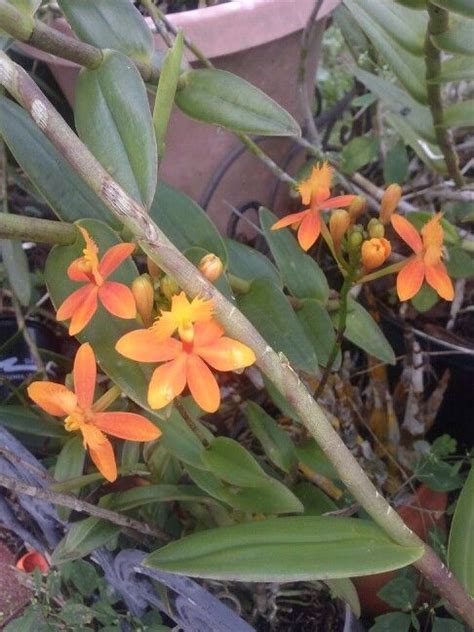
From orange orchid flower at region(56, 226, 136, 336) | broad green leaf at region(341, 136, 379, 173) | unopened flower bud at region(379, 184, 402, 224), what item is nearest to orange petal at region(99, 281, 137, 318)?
orange orchid flower at region(56, 226, 136, 336)

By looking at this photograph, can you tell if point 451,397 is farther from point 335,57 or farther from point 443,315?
point 335,57

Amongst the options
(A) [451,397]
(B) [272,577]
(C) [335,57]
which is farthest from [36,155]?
(C) [335,57]

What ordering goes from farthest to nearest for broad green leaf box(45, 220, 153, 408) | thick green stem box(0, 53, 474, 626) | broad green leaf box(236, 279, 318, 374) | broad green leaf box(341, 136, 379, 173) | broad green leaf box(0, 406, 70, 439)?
1. broad green leaf box(341, 136, 379, 173)
2. broad green leaf box(0, 406, 70, 439)
3. broad green leaf box(236, 279, 318, 374)
4. broad green leaf box(45, 220, 153, 408)
5. thick green stem box(0, 53, 474, 626)

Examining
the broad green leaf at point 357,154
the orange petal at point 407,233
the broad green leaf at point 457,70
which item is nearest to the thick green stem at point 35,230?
the orange petal at point 407,233

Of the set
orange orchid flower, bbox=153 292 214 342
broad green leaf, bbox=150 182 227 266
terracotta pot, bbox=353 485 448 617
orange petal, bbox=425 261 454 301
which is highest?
orange orchid flower, bbox=153 292 214 342

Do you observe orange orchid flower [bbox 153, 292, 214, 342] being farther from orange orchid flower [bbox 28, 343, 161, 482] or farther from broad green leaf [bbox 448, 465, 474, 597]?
broad green leaf [bbox 448, 465, 474, 597]
